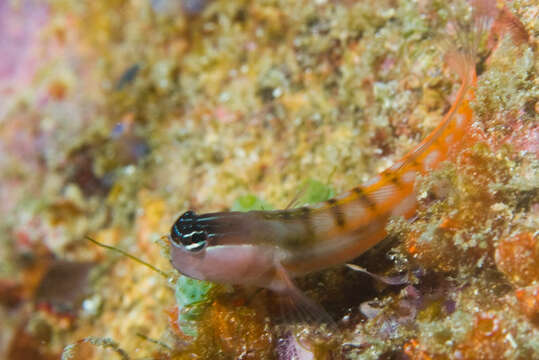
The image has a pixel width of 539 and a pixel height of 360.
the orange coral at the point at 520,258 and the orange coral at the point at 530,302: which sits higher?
the orange coral at the point at 520,258

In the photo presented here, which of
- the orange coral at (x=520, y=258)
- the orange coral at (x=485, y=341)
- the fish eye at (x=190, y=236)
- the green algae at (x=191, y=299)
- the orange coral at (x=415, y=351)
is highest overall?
the fish eye at (x=190, y=236)

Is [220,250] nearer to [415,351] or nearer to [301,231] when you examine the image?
[301,231]

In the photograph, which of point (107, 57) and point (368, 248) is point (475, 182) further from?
point (107, 57)

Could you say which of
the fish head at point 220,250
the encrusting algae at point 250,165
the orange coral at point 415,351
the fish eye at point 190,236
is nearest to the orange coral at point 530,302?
the encrusting algae at point 250,165

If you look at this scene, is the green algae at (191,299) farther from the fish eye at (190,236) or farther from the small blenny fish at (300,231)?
the fish eye at (190,236)

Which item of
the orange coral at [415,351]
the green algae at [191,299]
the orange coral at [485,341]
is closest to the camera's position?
the orange coral at [485,341]

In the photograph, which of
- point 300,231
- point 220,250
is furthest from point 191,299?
point 300,231

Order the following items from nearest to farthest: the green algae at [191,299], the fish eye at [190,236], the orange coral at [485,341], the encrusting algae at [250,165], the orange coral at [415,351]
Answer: the orange coral at [485,341] < the orange coral at [415,351] < the encrusting algae at [250,165] < the fish eye at [190,236] < the green algae at [191,299]

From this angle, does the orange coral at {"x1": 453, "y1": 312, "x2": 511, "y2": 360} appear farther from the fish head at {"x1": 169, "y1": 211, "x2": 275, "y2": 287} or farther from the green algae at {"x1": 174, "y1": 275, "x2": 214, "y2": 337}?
the green algae at {"x1": 174, "y1": 275, "x2": 214, "y2": 337}
